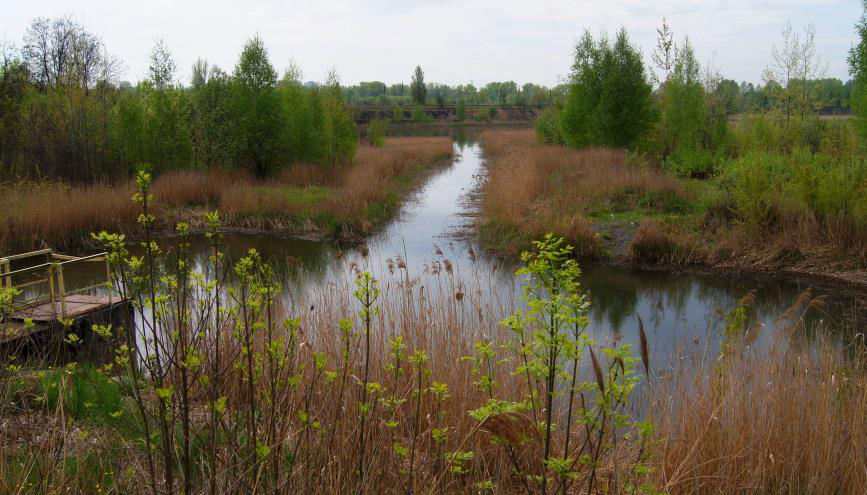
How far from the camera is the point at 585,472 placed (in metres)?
4.10

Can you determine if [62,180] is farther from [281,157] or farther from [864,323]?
[864,323]

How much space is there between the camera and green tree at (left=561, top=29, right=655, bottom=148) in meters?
24.7

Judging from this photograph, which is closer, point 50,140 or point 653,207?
point 653,207

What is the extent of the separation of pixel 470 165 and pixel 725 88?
14.6 m

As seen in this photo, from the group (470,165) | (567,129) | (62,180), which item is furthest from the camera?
(470,165)

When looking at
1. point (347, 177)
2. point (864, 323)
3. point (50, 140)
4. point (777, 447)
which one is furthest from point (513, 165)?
point (777, 447)

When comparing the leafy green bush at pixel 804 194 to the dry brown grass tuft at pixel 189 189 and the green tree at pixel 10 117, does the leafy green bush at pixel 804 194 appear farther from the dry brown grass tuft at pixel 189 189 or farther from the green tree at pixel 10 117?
the green tree at pixel 10 117

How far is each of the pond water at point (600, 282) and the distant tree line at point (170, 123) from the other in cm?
573

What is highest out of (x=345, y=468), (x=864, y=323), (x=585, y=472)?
(x=345, y=468)

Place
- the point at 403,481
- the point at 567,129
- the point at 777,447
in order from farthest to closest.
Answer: the point at 567,129 < the point at 777,447 < the point at 403,481

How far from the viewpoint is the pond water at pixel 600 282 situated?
8290 mm

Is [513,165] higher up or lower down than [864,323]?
higher up

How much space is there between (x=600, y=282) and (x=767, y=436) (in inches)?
347

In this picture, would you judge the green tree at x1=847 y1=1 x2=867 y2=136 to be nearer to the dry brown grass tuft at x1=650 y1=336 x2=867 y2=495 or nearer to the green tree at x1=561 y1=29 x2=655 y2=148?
the green tree at x1=561 y1=29 x2=655 y2=148
